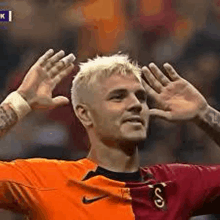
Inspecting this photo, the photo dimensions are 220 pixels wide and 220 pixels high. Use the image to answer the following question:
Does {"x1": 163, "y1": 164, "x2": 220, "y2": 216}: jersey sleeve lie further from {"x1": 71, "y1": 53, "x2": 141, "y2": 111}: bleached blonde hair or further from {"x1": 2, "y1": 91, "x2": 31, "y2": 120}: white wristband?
{"x1": 2, "y1": 91, "x2": 31, "y2": 120}: white wristband

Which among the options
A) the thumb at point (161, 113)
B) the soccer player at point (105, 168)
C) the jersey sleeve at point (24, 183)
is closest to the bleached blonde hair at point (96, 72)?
the soccer player at point (105, 168)

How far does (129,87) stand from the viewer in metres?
1.57

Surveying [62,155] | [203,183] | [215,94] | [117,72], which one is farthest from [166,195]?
[215,94]

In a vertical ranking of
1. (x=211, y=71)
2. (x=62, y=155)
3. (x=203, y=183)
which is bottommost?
(x=62, y=155)

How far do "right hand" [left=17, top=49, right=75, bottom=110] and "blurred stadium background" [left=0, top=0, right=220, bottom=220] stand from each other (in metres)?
0.92

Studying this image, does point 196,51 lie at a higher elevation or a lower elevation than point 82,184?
higher

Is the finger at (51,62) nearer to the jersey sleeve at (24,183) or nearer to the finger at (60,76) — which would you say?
the finger at (60,76)

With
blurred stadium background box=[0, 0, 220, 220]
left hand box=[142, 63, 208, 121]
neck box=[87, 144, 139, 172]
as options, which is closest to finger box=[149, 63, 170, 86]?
left hand box=[142, 63, 208, 121]

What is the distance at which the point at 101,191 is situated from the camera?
152cm

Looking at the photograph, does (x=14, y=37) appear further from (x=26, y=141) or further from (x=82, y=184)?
(x=82, y=184)

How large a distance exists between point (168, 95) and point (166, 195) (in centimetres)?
30

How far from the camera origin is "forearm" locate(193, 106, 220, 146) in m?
1.72

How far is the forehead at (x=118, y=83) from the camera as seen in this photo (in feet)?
5.17

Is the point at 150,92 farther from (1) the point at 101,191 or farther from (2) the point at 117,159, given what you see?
(1) the point at 101,191
